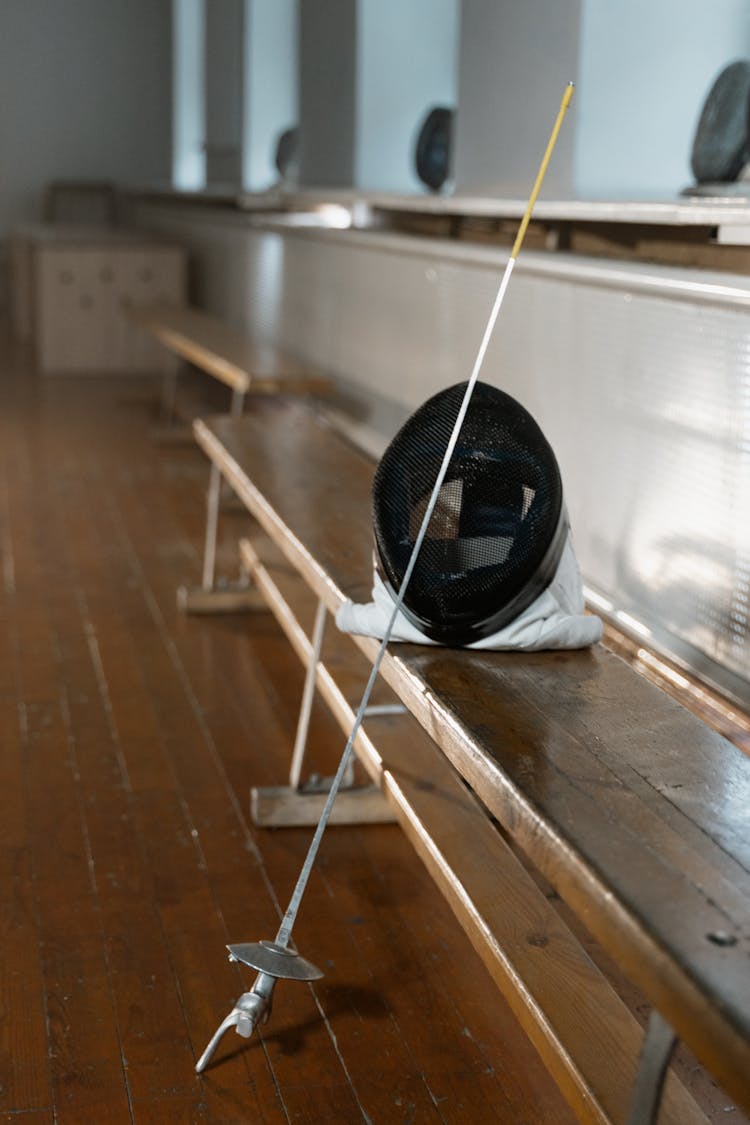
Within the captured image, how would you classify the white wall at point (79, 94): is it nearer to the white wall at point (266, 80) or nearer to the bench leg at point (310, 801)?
the white wall at point (266, 80)

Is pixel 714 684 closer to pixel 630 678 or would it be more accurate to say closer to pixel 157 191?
pixel 630 678

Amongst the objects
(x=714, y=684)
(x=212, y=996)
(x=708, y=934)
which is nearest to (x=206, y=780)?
(x=212, y=996)

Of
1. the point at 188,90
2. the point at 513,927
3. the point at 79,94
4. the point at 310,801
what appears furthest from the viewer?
the point at 79,94

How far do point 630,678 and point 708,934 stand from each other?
A: 726 millimetres

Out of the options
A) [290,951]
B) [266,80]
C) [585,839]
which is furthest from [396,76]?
[585,839]

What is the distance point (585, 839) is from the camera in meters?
1.34

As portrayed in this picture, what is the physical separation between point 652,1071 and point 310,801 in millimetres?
1419

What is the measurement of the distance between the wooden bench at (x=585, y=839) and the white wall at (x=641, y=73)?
1.96 metres

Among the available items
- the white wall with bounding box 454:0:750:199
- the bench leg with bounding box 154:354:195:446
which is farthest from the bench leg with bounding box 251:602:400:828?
the bench leg with bounding box 154:354:195:446

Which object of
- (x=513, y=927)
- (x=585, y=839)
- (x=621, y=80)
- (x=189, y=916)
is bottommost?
(x=189, y=916)

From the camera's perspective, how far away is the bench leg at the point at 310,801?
263cm

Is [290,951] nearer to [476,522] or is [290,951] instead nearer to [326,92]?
[476,522]

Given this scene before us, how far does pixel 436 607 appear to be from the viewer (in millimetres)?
1907

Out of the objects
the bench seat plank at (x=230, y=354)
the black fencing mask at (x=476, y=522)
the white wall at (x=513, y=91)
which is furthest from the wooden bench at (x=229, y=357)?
the black fencing mask at (x=476, y=522)
